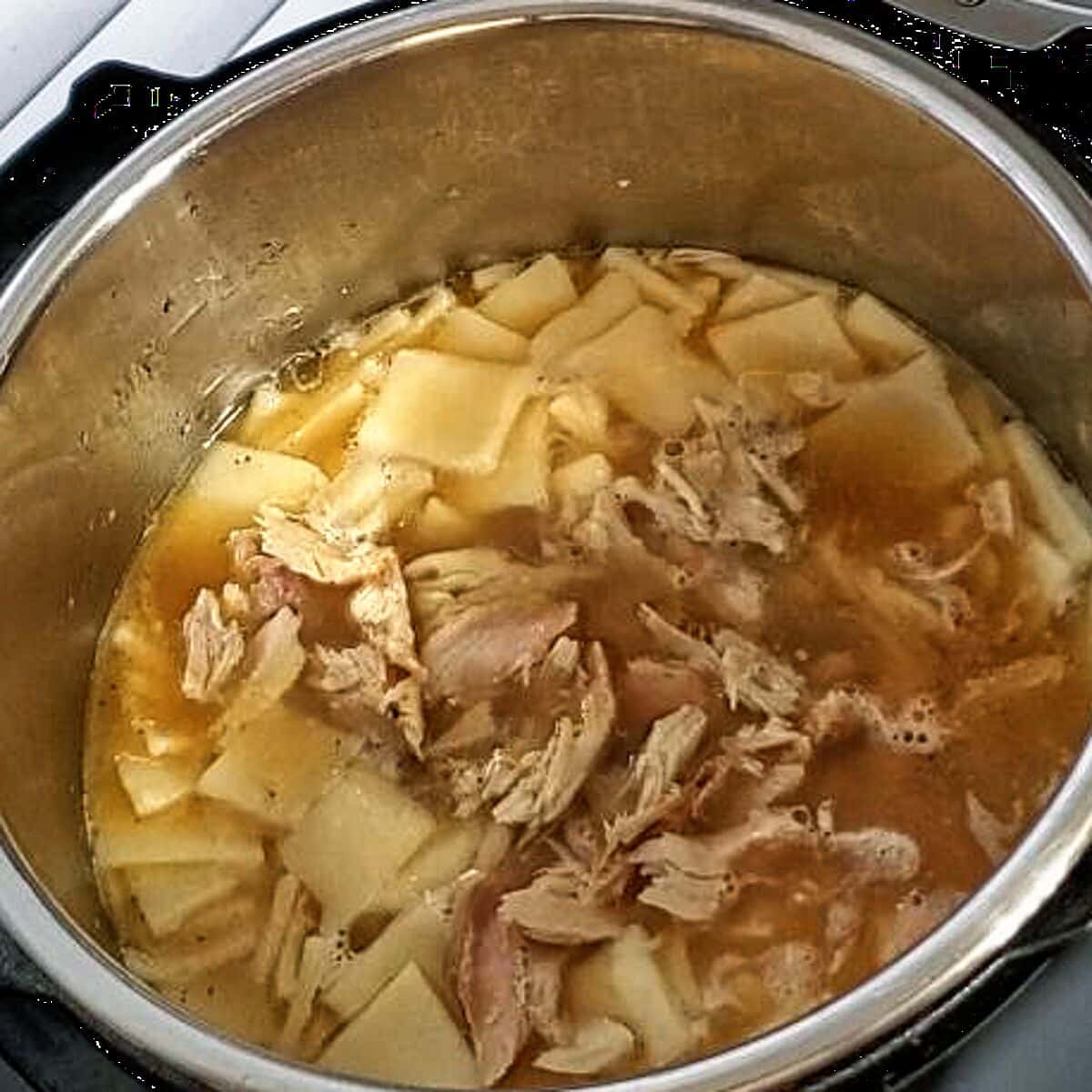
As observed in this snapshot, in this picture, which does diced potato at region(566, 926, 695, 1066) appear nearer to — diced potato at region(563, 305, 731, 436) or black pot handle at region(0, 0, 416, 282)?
diced potato at region(563, 305, 731, 436)

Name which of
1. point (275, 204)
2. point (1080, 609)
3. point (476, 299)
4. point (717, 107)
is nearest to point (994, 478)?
point (1080, 609)

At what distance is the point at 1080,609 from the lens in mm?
1305

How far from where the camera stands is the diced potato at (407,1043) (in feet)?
3.82

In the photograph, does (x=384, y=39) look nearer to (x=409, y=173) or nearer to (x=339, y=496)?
(x=409, y=173)

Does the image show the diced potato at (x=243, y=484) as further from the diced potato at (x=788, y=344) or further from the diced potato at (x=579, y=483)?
the diced potato at (x=788, y=344)

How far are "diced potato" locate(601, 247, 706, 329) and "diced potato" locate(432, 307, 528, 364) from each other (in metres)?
0.10

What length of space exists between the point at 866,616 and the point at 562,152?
419 mm

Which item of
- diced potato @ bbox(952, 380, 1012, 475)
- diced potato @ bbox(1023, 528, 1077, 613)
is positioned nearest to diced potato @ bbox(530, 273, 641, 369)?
diced potato @ bbox(952, 380, 1012, 475)

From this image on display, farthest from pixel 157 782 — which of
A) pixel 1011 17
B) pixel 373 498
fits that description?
pixel 1011 17

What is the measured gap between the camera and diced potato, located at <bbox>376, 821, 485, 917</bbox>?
125cm

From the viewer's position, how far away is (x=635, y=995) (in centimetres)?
117

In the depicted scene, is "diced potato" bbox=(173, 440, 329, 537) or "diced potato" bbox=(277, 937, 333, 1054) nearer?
"diced potato" bbox=(277, 937, 333, 1054)

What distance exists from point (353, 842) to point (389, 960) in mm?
89

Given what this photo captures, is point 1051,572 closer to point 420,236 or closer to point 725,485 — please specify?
point 725,485
